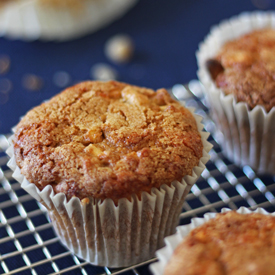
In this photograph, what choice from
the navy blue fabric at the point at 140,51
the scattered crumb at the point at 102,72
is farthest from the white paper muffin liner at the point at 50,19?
the scattered crumb at the point at 102,72

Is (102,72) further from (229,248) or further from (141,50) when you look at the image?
(229,248)

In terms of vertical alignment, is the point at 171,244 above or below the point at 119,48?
below

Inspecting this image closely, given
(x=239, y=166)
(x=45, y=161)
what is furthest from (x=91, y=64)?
(x=45, y=161)

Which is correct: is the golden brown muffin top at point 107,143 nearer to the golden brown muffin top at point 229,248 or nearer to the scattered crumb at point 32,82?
the golden brown muffin top at point 229,248

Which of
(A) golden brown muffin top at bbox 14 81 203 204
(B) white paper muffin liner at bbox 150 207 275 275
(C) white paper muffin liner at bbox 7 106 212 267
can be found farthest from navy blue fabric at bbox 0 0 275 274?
(B) white paper muffin liner at bbox 150 207 275 275

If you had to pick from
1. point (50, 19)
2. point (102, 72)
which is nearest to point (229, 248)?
point (102, 72)

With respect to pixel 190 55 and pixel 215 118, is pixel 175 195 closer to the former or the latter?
pixel 215 118
